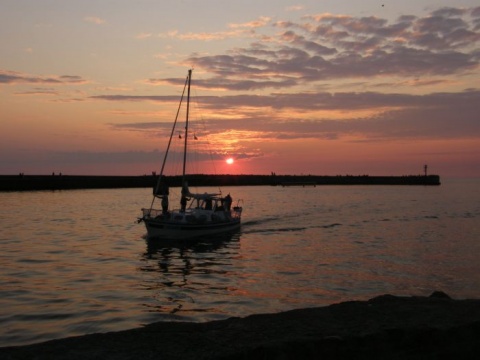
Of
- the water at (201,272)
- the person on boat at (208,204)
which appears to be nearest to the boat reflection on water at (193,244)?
the water at (201,272)

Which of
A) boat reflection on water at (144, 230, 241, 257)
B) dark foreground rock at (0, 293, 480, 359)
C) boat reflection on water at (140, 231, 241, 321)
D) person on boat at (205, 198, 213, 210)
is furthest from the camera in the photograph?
person on boat at (205, 198, 213, 210)

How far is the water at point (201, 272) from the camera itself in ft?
53.7

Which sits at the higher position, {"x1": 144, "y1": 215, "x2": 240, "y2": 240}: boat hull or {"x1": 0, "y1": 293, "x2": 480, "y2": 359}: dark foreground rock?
{"x1": 0, "y1": 293, "x2": 480, "y2": 359}: dark foreground rock

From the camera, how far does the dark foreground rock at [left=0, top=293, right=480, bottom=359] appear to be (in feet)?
24.2

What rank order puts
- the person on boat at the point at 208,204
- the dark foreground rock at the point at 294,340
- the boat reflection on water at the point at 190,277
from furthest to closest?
the person on boat at the point at 208,204 < the boat reflection on water at the point at 190,277 < the dark foreground rock at the point at 294,340

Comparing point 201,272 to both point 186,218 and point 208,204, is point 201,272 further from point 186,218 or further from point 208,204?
point 208,204

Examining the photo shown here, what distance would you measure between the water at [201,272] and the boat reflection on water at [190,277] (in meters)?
0.05

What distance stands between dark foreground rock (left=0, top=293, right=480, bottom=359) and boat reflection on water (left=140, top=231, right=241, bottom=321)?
290 inches

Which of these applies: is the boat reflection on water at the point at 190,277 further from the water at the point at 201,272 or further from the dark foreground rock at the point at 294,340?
the dark foreground rock at the point at 294,340

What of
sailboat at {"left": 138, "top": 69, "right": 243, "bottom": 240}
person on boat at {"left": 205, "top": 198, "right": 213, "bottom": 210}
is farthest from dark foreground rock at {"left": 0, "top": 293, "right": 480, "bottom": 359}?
person on boat at {"left": 205, "top": 198, "right": 213, "bottom": 210}

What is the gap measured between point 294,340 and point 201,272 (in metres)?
17.8

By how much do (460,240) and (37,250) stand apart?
30513 millimetres

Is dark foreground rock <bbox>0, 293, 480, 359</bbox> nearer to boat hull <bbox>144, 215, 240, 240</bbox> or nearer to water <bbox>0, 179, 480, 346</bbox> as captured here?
water <bbox>0, 179, 480, 346</bbox>

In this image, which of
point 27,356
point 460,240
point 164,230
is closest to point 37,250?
point 164,230
